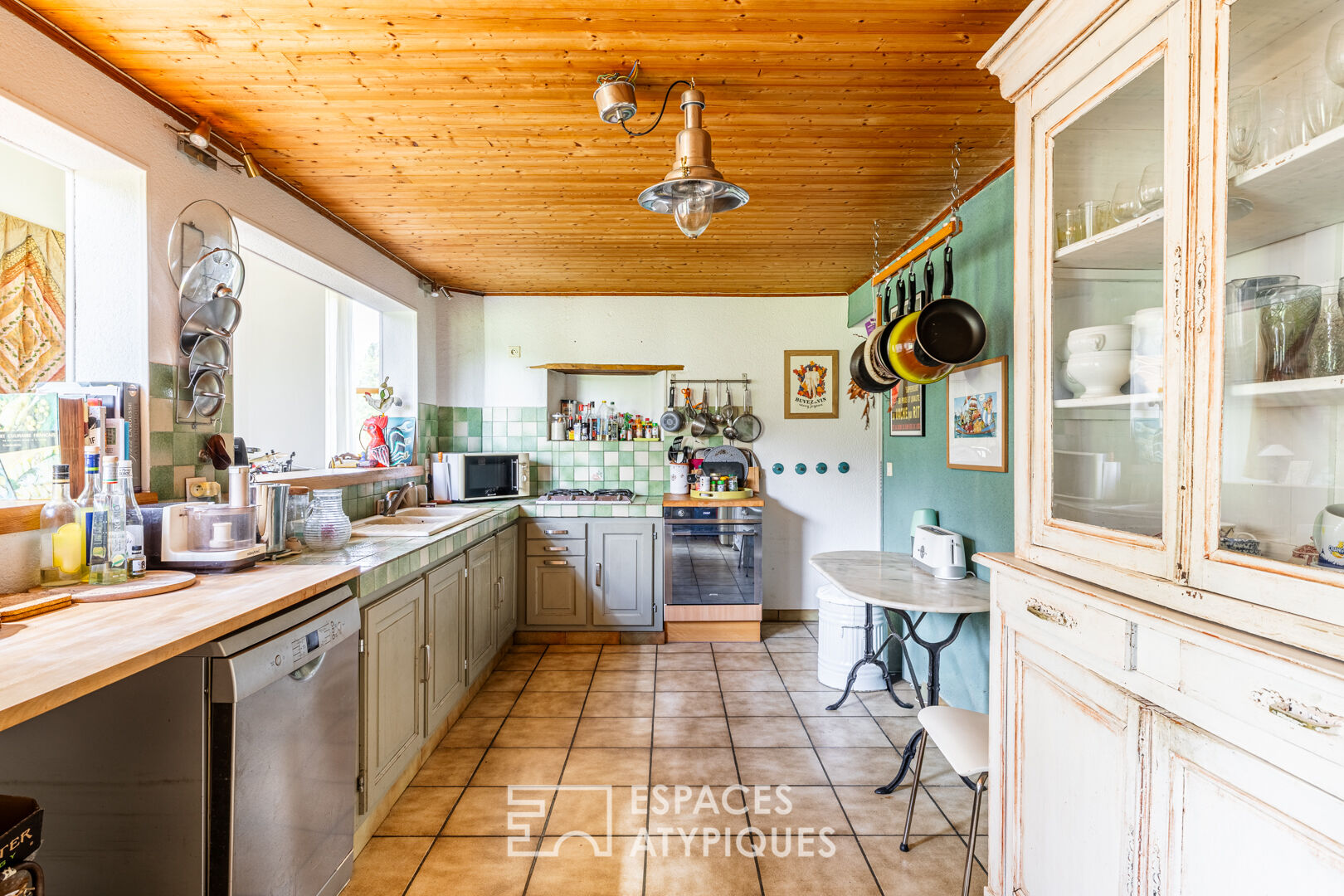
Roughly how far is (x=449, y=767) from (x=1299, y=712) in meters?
2.56

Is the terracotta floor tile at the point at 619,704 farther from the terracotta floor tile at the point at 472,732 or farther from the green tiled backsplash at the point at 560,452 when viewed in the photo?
the green tiled backsplash at the point at 560,452

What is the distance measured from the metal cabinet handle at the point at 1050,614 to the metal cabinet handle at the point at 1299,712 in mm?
393

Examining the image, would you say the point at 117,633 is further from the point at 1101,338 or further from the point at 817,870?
the point at 1101,338

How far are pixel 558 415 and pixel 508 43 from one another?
2.99 meters

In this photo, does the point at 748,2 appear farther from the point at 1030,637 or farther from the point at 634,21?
the point at 1030,637

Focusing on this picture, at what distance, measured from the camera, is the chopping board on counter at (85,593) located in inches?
51.3

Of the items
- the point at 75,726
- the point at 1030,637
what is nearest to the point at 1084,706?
the point at 1030,637

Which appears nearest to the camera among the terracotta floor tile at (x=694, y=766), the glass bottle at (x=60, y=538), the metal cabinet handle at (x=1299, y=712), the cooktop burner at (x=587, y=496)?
the metal cabinet handle at (x=1299, y=712)

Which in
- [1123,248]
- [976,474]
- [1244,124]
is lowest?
[976,474]

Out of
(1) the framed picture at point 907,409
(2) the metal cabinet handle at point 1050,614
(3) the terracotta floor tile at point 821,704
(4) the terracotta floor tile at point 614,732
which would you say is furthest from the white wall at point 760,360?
(2) the metal cabinet handle at point 1050,614

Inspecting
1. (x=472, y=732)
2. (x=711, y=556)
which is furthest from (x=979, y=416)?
(x=472, y=732)

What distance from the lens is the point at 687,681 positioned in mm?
3324

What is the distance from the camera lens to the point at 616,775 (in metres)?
2.36

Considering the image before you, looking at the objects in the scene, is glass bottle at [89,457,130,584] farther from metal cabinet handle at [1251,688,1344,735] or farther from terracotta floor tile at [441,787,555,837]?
metal cabinet handle at [1251,688,1344,735]
